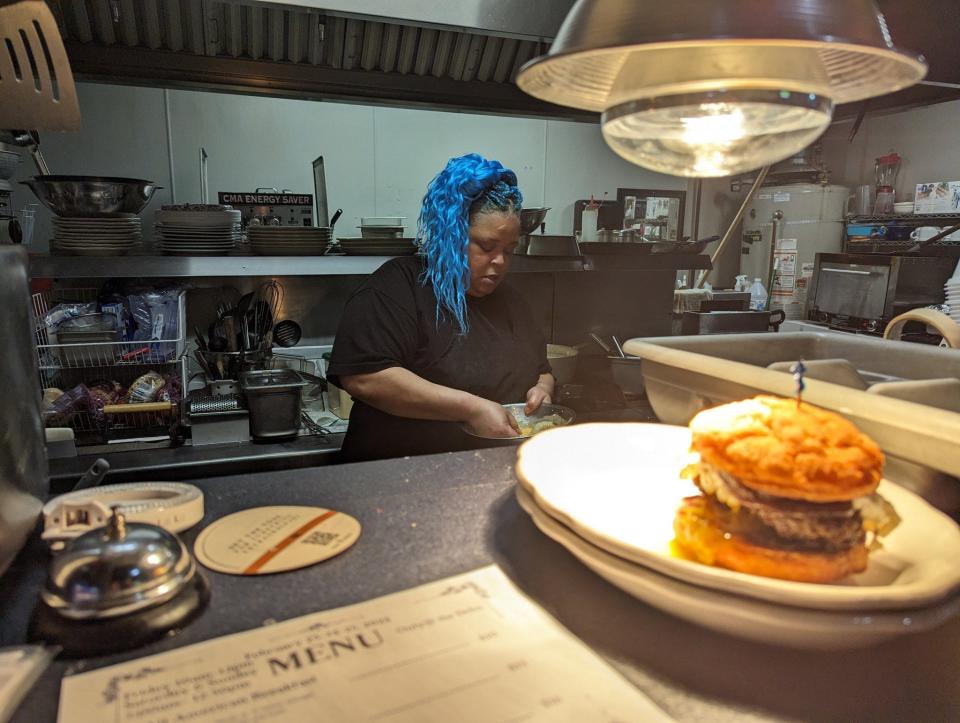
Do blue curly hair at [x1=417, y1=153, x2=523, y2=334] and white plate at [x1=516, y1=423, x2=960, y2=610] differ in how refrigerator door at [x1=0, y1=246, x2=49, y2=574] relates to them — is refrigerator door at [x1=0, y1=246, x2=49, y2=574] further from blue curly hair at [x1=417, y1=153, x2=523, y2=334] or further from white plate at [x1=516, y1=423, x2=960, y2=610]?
blue curly hair at [x1=417, y1=153, x2=523, y2=334]

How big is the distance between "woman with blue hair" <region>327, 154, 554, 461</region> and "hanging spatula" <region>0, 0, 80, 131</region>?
3.49 feet

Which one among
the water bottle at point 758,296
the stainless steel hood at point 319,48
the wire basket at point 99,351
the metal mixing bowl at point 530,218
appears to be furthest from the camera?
the water bottle at point 758,296

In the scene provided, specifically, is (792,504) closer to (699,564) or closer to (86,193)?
(699,564)

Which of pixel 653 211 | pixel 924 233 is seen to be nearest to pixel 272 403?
pixel 653 211

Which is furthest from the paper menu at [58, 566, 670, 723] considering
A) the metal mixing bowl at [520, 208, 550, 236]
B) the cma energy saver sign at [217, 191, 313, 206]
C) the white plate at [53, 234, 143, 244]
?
the cma energy saver sign at [217, 191, 313, 206]

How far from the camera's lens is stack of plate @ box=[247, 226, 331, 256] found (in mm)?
2199

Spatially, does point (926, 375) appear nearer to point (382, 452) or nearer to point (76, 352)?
point (382, 452)

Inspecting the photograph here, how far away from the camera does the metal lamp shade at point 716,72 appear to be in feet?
1.74

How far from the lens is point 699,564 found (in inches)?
23.2

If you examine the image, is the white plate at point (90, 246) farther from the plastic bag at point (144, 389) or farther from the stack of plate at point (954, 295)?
the stack of plate at point (954, 295)

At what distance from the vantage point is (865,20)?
0.55m

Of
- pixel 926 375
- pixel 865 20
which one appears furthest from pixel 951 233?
pixel 865 20

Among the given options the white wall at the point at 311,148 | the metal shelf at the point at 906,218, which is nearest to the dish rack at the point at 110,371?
the white wall at the point at 311,148

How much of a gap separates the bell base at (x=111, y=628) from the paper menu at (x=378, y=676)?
0.04 meters
